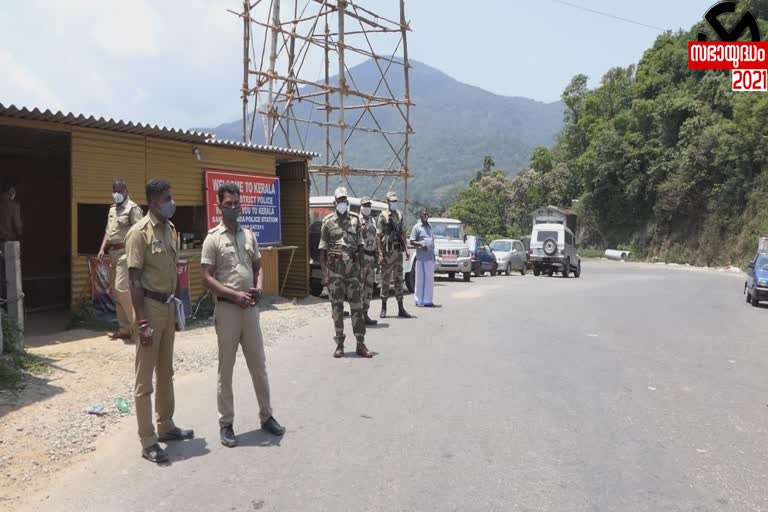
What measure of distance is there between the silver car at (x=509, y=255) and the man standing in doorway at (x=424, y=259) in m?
14.0

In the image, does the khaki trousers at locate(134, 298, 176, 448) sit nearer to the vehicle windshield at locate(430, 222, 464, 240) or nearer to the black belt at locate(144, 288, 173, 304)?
the black belt at locate(144, 288, 173, 304)

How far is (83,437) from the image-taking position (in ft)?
16.8

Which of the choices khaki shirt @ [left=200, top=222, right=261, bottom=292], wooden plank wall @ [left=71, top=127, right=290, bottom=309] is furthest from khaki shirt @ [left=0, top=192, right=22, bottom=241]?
khaki shirt @ [left=200, top=222, right=261, bottom=292]

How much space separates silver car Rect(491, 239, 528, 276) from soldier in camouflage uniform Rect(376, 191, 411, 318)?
15.9 m

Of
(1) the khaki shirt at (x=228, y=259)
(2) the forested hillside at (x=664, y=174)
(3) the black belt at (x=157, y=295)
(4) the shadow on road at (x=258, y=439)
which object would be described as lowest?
(4) the shadow on road at (x=258, y=439)

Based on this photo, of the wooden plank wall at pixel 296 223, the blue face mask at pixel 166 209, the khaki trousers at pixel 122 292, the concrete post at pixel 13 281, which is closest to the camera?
the blue face mask at pixel 166 209

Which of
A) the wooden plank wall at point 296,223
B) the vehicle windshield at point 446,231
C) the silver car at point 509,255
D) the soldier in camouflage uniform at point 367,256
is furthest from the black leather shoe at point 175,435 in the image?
the silver car at point 509,255

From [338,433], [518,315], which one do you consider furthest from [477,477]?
[518,315]

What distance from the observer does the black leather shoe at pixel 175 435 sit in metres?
4.94

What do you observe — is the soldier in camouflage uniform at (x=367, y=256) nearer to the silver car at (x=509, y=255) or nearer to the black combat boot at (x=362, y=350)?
the black combat boot at (x=362, y=350)

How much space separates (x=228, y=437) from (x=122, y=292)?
3606 millimetres

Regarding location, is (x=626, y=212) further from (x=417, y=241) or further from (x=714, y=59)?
(x=417, y=241)

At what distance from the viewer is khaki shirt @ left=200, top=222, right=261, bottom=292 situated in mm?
4910

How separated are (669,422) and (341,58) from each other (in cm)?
1936
